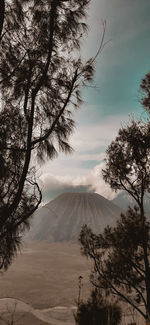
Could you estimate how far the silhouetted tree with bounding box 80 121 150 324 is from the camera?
4355 mm

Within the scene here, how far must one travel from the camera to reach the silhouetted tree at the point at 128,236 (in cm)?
436

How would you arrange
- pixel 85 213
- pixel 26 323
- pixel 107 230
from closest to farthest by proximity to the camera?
1. pixel 107 230
2. pixel 26 323
3. pixel 85 213

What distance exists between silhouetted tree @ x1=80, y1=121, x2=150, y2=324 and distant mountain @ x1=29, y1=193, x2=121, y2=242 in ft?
324

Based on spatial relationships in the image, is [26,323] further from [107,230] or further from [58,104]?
[58,104]

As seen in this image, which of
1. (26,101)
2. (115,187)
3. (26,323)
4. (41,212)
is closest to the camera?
(26,101)

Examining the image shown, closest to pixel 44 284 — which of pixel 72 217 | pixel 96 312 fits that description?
pixel 96 312

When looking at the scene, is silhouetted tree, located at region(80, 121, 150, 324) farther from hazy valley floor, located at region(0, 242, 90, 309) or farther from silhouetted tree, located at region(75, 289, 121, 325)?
hazy valley floor, located at region(0, 242, 90, 309)

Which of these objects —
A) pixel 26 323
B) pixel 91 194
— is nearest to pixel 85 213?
pixel 91 194

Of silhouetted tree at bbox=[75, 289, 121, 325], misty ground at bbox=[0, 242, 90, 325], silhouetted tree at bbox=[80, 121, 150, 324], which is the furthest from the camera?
misty ground at bbox=[0, 242, 90, 325]

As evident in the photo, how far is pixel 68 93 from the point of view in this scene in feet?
11.3

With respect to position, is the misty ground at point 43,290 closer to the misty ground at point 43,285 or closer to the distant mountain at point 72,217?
the misty ground at point 43,285

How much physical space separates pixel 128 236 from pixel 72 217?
123 m

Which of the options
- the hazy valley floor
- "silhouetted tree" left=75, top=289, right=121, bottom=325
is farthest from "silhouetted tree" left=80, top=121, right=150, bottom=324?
the hazy valley floor

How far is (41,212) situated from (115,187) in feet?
464
